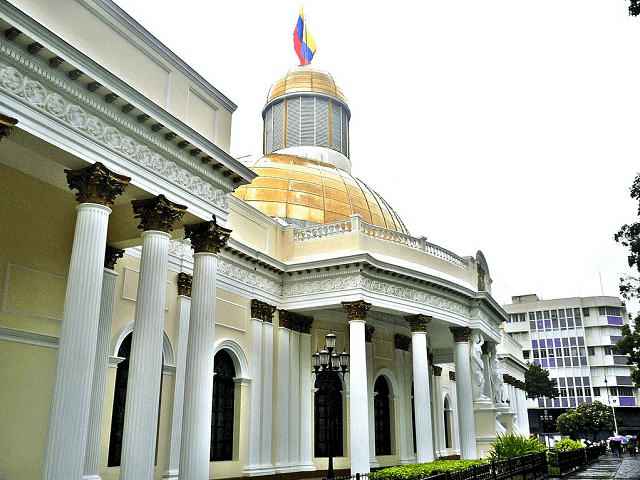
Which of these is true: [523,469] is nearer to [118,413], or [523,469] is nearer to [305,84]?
[118,413]

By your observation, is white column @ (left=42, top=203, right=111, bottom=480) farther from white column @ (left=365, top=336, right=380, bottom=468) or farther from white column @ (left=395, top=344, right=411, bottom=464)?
white column @ (left=395, top=344, right=411, bottom=464)

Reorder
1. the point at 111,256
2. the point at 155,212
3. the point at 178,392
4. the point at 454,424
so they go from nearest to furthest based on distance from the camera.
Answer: the point at 155,212 < the point at 111,256 < the point at 178,392 < the point at 454,424

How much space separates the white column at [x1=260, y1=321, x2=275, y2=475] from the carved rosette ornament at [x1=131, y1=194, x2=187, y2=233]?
338 inches

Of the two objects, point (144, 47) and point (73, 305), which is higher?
point (144, 47)

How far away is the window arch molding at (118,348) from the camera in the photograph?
13461 millimetres

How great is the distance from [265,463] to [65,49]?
1323 cm

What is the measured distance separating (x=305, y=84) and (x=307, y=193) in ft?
35.3

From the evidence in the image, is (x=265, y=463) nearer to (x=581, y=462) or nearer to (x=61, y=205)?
(x=61, y=205)

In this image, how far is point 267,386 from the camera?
18.4 metres

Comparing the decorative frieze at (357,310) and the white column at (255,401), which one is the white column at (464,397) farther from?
the white column at (255,401)

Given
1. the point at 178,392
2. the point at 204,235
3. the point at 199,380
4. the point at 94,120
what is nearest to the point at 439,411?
the point at 178,392

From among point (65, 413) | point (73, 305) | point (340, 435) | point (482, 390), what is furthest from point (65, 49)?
point (482, 390)

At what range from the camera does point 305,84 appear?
32.9 metres

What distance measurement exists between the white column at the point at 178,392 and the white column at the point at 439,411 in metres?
16.4
